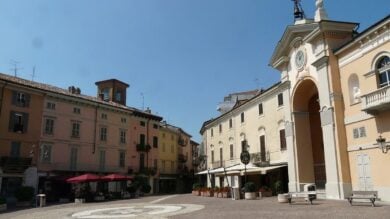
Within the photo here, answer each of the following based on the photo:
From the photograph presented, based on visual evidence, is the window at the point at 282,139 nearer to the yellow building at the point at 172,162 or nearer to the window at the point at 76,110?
the window at the point at 76,110

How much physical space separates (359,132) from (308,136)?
24.2 ft

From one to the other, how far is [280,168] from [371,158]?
11534mm

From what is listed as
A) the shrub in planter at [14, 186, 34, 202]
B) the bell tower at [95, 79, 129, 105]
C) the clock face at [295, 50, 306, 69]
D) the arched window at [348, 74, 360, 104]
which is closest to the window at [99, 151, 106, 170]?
the bell tower at [95, 79, 129, 105]

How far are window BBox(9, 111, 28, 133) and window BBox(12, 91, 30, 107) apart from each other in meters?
1.02

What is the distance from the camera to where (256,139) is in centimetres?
3609

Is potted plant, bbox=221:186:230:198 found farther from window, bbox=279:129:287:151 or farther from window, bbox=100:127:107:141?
window, bbox=100:127:107:141

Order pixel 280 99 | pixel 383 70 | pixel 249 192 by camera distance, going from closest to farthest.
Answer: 1. pixel 383 70
2. pixel 249 192
3. pixel 280 99

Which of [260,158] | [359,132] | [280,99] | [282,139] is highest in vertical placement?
[280,99]

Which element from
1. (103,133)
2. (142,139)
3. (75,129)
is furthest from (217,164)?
(75,129)

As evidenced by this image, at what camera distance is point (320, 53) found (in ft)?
79.7

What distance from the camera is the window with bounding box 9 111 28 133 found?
34969mm

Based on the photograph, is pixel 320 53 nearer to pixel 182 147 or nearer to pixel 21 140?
pixel 21 140

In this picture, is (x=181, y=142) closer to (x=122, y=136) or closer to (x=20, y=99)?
(x=122, y=136)

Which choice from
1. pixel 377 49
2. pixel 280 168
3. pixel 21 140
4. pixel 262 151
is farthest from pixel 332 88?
pixel 21 140
